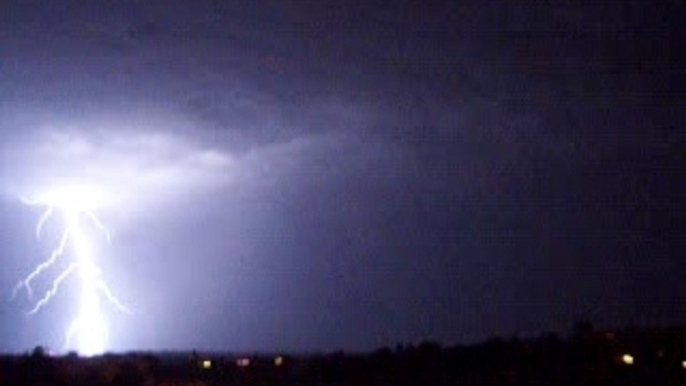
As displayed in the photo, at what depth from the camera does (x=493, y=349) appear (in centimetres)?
7406

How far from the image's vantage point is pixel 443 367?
69.8 metres

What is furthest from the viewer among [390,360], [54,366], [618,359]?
Result: [390,360]

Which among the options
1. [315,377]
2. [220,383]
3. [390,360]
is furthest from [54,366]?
[390,360]

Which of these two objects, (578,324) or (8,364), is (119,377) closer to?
(8,364)

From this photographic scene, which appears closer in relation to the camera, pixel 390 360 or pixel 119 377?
pixel 119 377

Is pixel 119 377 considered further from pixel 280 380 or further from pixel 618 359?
pixel 618 359

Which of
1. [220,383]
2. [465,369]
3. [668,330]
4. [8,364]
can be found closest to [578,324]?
[668,330]

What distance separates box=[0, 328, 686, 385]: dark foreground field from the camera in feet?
202

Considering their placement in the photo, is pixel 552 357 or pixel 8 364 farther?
pixel 8 364

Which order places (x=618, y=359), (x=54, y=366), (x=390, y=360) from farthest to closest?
(x=390, y=360) < (x=54, y=366) < (x=618, y=359)

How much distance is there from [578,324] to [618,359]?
1089cm

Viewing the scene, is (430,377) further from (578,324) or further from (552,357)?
(578,324)

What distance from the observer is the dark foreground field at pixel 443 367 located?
61.7 meters

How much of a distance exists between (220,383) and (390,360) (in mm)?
11197
